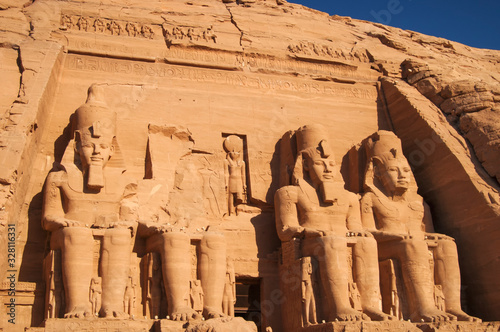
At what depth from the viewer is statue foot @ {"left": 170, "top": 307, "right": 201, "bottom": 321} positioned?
6.62 metres

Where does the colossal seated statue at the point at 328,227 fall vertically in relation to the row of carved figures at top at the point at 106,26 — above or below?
below

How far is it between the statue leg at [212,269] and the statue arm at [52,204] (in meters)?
1.57

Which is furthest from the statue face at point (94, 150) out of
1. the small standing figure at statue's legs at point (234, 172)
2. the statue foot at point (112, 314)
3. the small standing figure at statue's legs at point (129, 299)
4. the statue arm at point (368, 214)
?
the statue arm at point (368, 214)

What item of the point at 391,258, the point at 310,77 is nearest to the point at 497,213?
the point at 391,258

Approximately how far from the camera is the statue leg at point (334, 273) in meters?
7.07

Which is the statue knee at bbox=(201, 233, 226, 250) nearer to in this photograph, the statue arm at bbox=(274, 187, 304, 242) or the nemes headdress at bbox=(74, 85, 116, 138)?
the statue arm at bbox=(274, 187, 304, 242)

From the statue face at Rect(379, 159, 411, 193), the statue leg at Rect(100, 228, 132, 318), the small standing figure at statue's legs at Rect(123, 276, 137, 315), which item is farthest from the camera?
the statue face at Rect(379, 159, 411, 193)

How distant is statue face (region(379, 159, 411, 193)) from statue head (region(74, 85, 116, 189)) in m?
3.51

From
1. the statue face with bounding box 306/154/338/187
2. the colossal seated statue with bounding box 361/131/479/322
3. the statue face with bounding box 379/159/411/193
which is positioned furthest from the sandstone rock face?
the statue face with bounding box 379/159/411/193

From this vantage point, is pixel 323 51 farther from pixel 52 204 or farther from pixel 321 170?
pixel 52 204

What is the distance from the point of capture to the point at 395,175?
8.52 m

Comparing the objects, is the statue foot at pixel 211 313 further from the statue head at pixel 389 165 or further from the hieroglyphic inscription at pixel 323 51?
the hieroglyphic inscription at pixel 323 51

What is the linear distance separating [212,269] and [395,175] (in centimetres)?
285

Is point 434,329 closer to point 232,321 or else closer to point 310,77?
point 232,321
